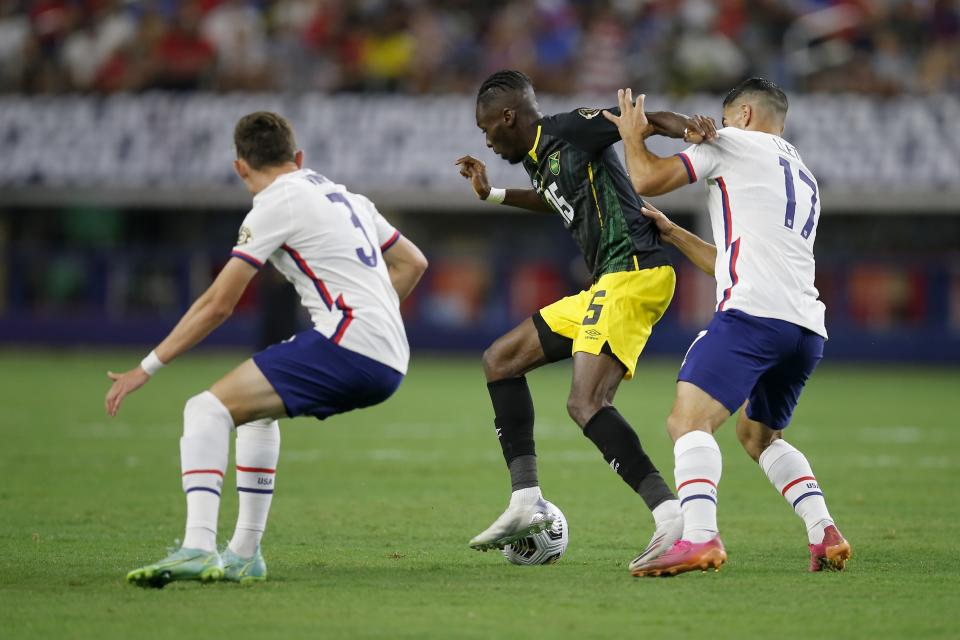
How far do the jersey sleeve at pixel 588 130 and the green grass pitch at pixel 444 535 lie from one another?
203cm

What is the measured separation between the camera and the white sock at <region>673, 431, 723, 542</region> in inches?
239

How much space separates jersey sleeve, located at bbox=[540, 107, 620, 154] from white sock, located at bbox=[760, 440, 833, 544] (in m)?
1.71

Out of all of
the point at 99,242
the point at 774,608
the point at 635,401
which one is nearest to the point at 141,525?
the point at 774,608

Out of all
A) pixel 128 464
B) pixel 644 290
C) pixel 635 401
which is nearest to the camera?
pixel 644 290

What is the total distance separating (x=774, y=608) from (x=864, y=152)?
1861 centimetres

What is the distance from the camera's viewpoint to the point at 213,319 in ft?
19.0

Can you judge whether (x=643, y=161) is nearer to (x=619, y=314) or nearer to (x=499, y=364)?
(x=619, y=314)

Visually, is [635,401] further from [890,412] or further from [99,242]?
[99,242]

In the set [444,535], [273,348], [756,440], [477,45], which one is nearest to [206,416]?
[273,348]

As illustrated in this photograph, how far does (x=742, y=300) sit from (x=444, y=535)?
2343mm

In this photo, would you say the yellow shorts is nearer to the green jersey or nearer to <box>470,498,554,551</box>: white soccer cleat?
the green jersey

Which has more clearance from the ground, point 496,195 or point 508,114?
point 508,114

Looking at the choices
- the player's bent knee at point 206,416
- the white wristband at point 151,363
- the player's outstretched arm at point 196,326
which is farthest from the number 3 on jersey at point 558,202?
the white wristband at point 151,363

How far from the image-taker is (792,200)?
6.37 metres
